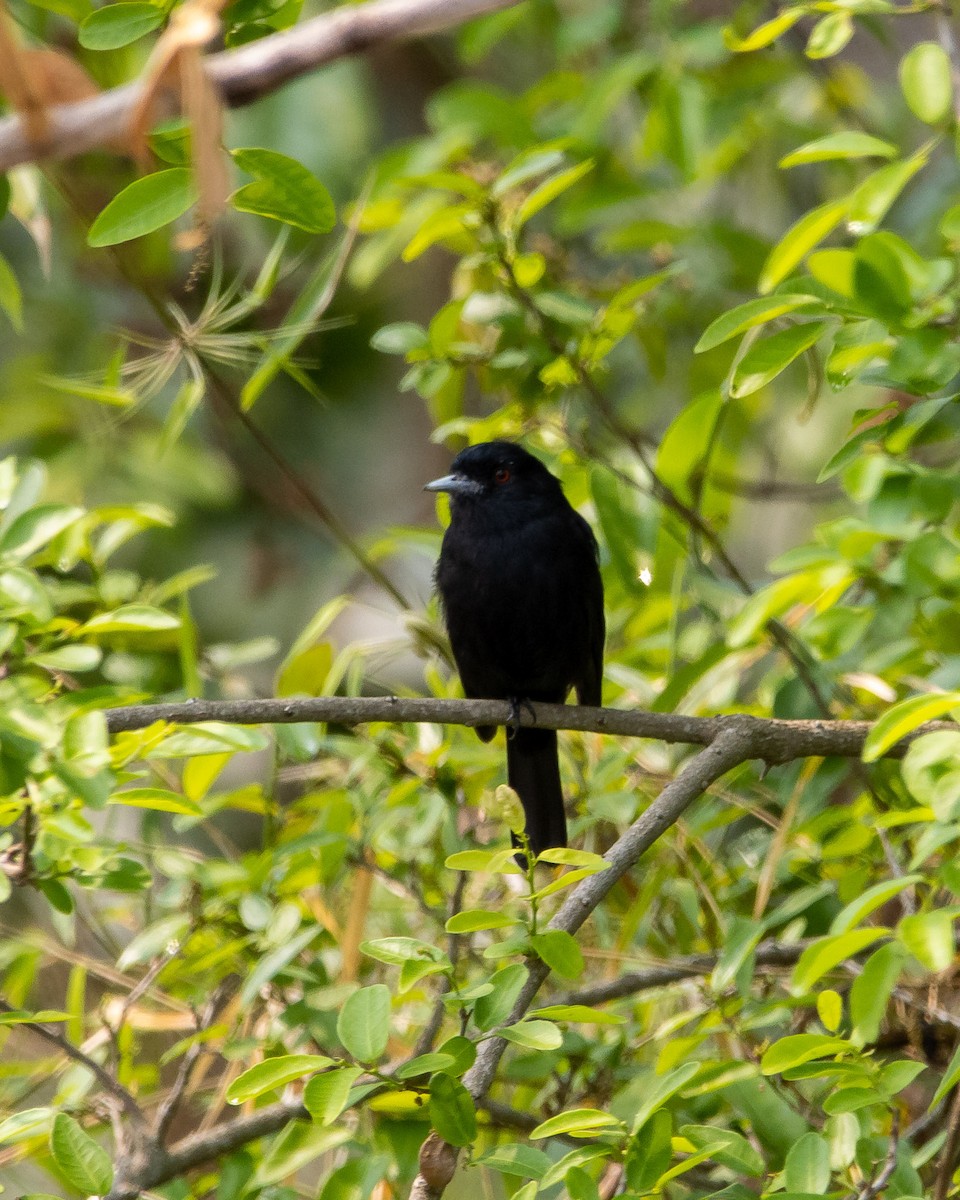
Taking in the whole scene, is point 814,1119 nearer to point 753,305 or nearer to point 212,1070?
point 753,305

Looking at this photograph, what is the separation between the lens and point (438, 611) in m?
4.44

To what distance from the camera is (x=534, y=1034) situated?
1890mm

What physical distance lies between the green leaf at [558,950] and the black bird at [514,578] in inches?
80.3

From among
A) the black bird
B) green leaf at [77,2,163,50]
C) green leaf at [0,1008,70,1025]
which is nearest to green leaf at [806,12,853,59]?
green leaf at [77,2,163,50]

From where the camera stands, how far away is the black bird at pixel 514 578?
411cm

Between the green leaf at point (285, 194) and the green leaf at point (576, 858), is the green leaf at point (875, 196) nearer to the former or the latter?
the green leaf at point (285, 194)

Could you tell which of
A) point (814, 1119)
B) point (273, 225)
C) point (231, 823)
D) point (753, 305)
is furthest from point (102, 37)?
point (231, 823)

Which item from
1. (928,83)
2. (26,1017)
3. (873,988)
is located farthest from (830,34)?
(26,1017)

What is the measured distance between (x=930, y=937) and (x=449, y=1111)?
0.68 meters

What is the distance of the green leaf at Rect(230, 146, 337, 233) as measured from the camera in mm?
2178

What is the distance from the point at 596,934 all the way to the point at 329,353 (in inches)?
163

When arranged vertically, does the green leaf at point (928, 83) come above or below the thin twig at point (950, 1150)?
above

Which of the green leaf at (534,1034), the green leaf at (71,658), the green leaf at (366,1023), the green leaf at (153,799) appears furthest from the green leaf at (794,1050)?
the green leaf at (71,658)

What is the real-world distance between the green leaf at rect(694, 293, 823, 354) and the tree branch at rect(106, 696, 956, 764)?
79 centimetres
